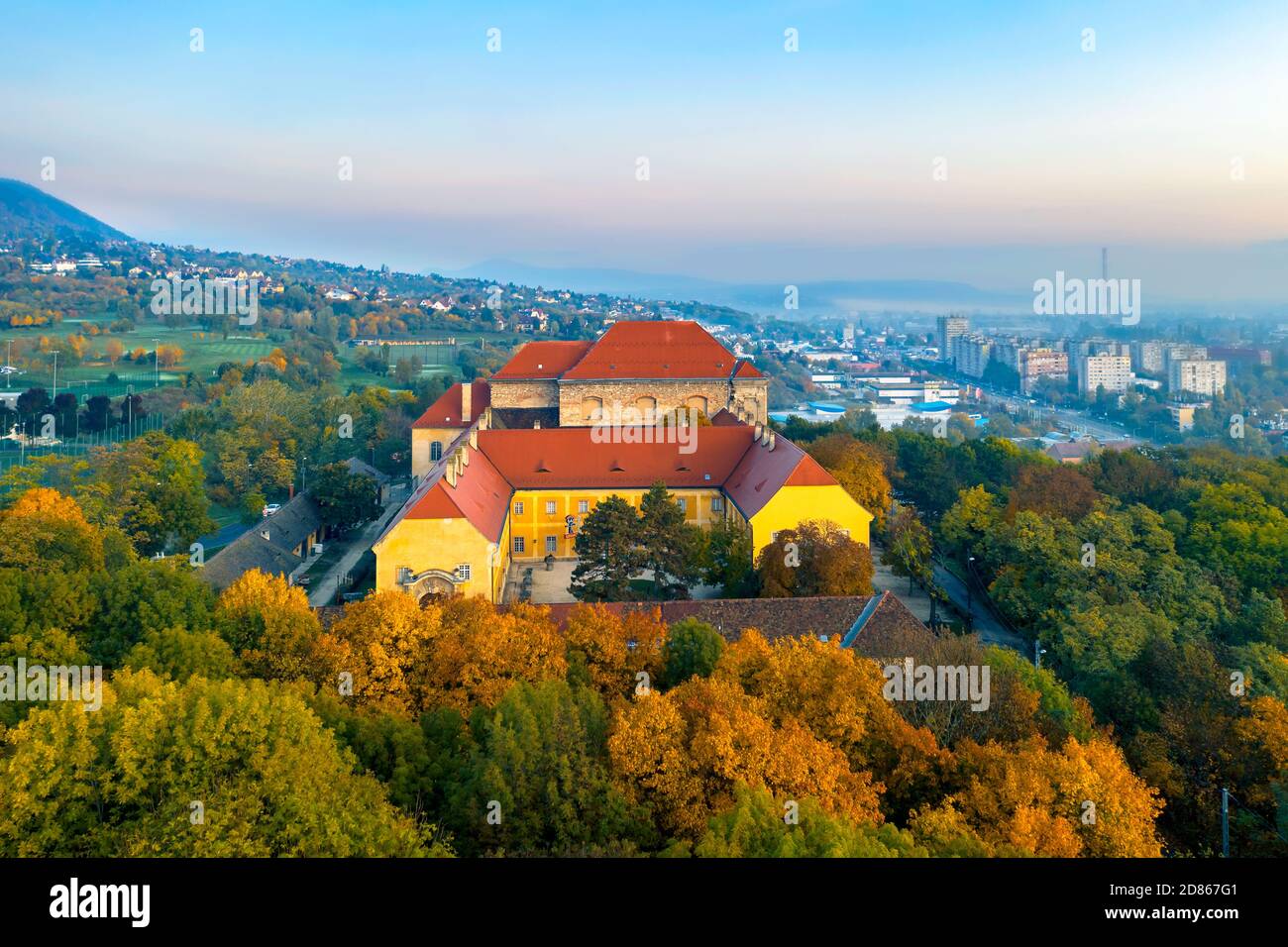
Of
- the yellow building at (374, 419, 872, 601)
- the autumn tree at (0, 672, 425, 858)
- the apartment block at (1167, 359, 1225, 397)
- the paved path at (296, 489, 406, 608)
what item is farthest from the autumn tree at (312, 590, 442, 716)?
the apartment block at (1167, 359, 1225, 397)

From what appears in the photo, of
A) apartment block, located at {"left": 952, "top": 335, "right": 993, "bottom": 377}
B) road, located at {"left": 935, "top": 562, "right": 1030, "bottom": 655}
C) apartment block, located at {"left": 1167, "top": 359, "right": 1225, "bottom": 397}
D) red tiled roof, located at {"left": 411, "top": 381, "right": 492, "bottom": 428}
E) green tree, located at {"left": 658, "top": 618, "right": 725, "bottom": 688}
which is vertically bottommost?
road, located at {"left": 935, "top": 562, "right": 1030, "bottom": 655}

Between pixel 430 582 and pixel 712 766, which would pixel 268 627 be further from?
pixel 712 766

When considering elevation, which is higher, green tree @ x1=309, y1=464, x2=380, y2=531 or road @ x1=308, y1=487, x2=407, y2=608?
green tree @ x1=309, y1=464, x2=380, y2=531

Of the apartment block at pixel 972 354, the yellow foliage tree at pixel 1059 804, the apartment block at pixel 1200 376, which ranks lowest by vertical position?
the yellow foliage tree at pixel 1059 804

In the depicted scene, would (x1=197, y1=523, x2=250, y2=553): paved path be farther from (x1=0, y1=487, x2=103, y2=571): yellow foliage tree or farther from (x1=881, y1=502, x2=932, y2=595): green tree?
(x1=881, y1=502, x2=932, y2=595): green tree

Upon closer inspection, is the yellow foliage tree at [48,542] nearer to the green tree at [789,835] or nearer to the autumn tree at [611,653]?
the autumn tree at [611,653]

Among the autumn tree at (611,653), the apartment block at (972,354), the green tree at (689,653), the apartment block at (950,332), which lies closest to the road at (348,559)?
the autumn tree at (611,653)
